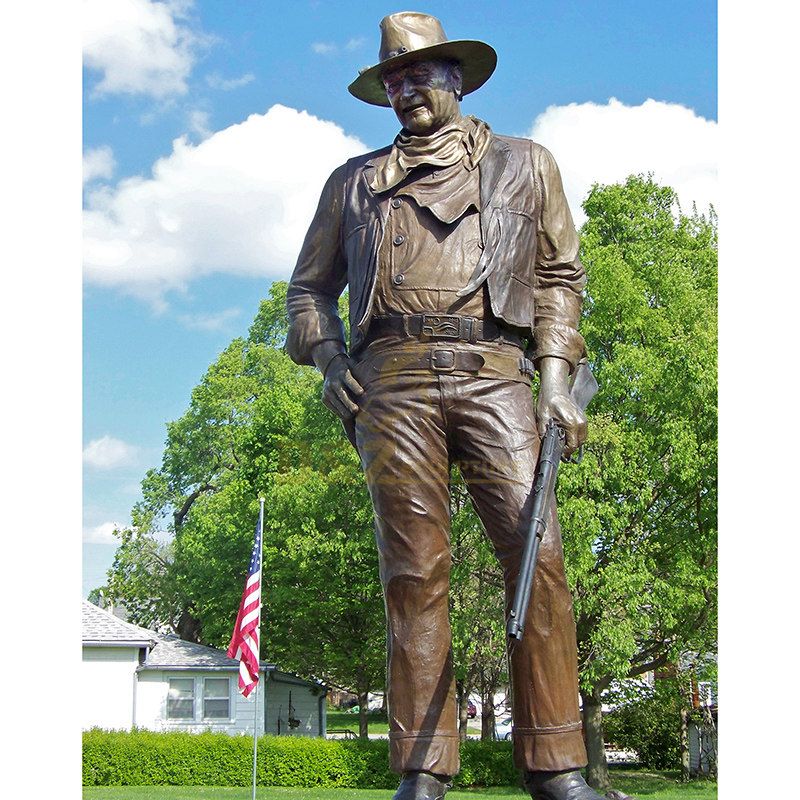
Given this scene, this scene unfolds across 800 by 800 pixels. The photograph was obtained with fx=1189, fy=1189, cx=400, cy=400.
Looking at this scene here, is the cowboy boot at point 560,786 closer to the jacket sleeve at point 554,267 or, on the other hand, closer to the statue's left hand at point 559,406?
the statue's left hand at point 559,406

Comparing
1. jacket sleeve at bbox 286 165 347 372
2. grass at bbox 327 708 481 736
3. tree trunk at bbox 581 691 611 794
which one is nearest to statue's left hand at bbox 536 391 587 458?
jacket sleeve at bbox 286 165 347 372

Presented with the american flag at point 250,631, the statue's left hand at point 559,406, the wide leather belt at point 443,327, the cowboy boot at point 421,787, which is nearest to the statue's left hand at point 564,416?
Answer: the statue's left hand at point 559,406

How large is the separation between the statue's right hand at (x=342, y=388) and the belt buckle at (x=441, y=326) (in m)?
0.42

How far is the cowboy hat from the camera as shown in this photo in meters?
5.18

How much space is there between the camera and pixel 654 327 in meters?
25.5

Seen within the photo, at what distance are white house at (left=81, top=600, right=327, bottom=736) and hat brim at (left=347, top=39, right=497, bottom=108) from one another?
3077cm

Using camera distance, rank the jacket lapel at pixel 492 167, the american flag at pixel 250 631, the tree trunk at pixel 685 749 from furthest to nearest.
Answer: the tree trunk at pixel 685 749 → the american flag at pixel 250 631 → the jacket lapel at pixel 492 167

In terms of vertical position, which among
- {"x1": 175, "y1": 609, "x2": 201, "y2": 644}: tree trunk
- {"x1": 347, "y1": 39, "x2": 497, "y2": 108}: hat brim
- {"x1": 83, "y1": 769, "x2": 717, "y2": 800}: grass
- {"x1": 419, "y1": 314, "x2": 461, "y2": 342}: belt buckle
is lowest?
{"x1": 83, "y1": 769, "x2": 717, "y2": 800}: grass

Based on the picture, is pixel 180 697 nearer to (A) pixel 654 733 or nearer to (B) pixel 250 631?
(A) pixel 654 733

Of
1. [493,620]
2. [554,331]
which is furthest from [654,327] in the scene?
[554,331]

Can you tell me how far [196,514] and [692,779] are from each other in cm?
1724

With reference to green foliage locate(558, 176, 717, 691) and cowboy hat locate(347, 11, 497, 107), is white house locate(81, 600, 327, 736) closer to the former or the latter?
green foliage locate(558, 176, 717, 691)

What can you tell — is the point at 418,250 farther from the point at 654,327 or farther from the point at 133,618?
the point at 133,618

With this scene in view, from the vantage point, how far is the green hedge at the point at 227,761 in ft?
93.7
